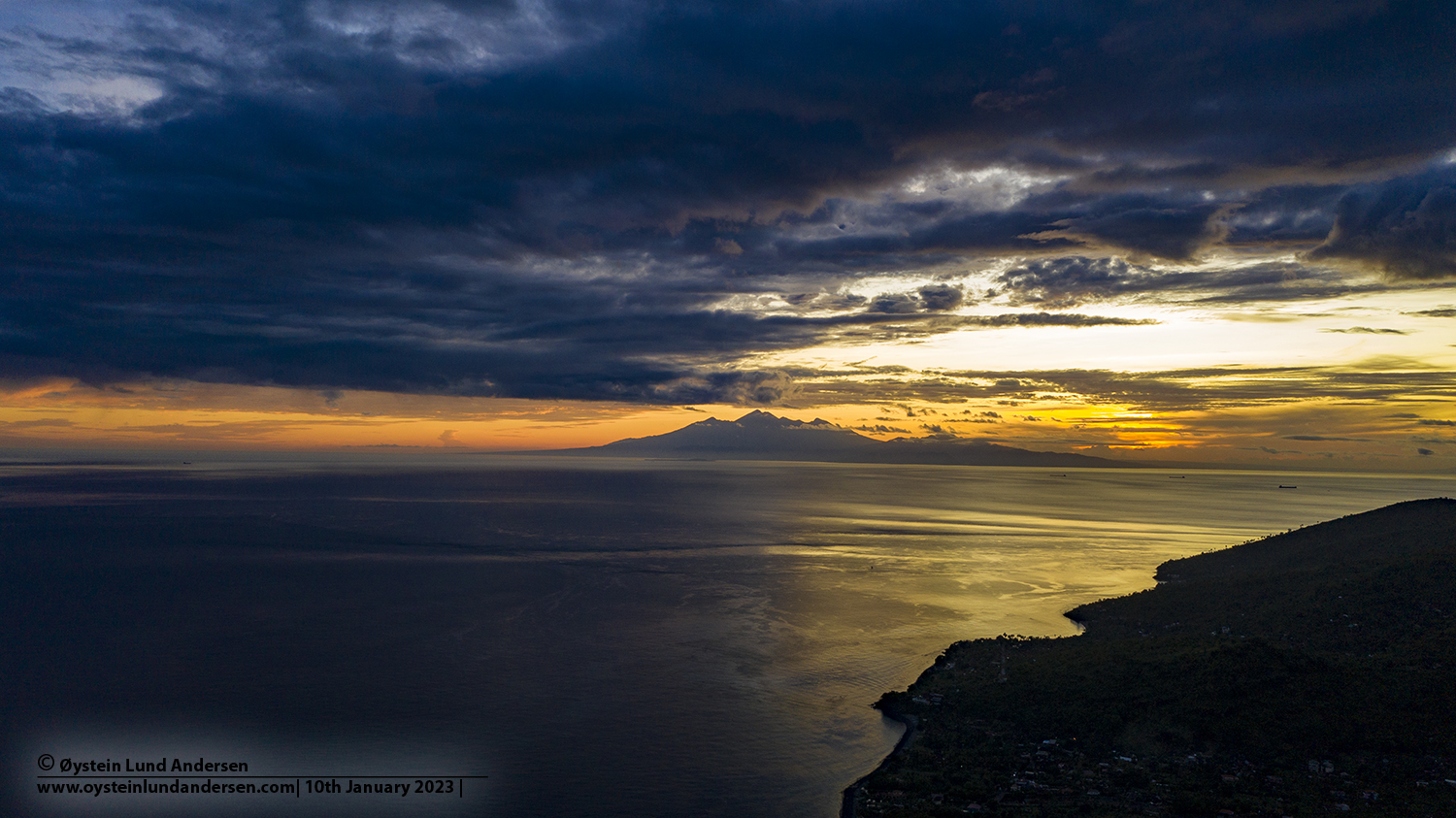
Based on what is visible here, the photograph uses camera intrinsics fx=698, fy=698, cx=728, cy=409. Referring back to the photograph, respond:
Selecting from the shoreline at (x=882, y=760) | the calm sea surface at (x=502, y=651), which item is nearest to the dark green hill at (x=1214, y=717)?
the shoreline at (x=882, y=760)

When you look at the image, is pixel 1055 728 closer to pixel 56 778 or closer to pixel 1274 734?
pixel 1274 734

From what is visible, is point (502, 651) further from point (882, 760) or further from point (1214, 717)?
point (1214, 717)

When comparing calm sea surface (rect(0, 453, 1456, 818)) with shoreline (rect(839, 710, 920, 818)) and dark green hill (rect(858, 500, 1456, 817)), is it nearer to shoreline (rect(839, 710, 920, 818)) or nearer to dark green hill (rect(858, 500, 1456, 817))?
shoreline (rect(839, 710, 920, 818))

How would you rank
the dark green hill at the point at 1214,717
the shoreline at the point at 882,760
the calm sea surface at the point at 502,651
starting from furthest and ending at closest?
the calm sea surface at the point at 502,651, the shoreline at the point at 882,760, the dark green hill at the point at 1214,717

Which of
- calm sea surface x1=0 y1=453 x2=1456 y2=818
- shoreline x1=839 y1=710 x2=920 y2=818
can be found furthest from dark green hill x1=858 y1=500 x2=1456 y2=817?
calm sea surface x1=0 y1=453 x2=1456 y2=818

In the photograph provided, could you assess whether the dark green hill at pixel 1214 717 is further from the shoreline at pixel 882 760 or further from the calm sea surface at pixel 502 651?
the calm sea surface at pixel 502 651

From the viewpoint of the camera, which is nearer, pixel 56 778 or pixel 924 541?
pixel 56 778

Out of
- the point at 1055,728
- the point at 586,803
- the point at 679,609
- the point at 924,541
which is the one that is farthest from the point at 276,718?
the point at 924,541
